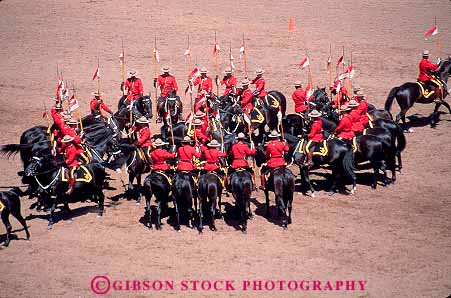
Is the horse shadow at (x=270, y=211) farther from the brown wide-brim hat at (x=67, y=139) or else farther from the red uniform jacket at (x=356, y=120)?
the brown wide-brim hat at (x=67, y=139)

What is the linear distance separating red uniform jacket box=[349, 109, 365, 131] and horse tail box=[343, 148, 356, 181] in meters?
1.29

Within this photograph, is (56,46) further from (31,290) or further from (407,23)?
(31,290)

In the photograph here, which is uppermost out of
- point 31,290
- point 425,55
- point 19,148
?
point 425,55

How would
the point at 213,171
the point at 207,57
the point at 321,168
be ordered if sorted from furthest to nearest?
the point at 207,57, the point at 321,168, the point at 213,171

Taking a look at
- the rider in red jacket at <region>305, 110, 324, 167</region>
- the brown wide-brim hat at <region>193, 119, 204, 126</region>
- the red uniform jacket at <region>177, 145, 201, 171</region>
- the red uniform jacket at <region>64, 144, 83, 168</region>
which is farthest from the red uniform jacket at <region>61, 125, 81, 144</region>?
the rider in red jacket at <region>305, 110, 324, 167</region>

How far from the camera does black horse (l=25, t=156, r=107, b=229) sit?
70.5 ft

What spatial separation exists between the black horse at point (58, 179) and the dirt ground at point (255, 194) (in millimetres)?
671

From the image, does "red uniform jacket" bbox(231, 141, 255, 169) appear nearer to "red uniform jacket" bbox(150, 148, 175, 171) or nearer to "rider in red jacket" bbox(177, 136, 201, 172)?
"rider in red jacket" bbox(177, 136, 201, 172)

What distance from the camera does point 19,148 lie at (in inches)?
909

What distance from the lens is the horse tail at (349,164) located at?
76.7ft

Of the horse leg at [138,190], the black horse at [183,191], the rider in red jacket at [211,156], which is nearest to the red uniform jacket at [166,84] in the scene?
the horse leg at [138,190]

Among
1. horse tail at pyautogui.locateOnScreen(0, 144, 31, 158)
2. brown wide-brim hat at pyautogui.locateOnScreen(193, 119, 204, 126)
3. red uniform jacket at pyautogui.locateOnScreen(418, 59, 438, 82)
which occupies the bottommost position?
horse tail at pyautogui.locateOnScreen(0, 144, 31, 158)

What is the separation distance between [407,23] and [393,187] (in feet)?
58.0

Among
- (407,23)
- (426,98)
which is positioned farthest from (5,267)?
(407,23)
